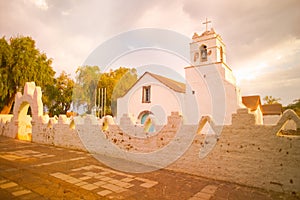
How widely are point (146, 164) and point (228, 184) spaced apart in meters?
2.87

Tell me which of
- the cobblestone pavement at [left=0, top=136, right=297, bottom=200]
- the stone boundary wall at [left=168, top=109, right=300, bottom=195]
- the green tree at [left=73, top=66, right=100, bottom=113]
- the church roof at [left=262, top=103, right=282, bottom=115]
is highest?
the green tree at [left=73, top=66, right=100, bottom=113]

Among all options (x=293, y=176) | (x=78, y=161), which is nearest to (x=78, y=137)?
(x=78, y=161)

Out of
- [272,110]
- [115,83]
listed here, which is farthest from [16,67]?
[272,110]

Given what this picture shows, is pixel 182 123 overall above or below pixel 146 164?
above

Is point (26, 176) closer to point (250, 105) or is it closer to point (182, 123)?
point (182, 123)

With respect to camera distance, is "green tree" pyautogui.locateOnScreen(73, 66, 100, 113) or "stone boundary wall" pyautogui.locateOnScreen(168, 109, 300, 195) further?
"green tree" pyautogui.locateOnScreen(73, 66, 100, 113)

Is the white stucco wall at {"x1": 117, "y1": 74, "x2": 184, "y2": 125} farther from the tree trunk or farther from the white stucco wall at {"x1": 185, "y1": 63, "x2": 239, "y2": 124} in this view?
the tree trunk

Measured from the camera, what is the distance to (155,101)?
19.0 meters

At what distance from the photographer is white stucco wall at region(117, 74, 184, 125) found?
58.2 ft

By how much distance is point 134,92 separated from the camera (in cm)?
2059

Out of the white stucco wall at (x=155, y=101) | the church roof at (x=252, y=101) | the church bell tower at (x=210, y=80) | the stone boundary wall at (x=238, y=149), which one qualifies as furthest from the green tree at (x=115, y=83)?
the stone boundary wall at (x=238, y=149)

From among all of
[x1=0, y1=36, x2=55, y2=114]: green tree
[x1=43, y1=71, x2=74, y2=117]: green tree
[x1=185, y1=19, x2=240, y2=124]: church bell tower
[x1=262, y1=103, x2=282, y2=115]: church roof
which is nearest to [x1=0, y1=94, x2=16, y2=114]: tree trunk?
[x1=0, y1=36, x2=55, y2=114]: green tree

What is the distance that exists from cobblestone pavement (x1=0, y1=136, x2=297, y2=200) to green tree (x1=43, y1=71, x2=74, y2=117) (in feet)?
80.6

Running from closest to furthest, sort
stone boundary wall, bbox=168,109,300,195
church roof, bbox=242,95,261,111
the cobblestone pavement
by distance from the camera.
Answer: the cobblestone pavement → stone boundary wall, bbox=168,109,300,195 → church roof, bbox=242,95,261,111
